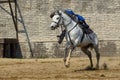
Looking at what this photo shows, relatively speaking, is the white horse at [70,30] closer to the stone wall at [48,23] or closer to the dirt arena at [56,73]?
the dirt arena at [56,73]

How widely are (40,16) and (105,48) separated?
408 cm

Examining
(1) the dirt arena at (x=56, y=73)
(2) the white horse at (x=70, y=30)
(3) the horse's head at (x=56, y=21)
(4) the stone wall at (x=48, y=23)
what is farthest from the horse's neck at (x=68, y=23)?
(4) the stone wall at (x=48, y=23)

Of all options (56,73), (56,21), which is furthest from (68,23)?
(56,73)

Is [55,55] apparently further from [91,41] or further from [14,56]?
[91,41]

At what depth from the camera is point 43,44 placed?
22.6m

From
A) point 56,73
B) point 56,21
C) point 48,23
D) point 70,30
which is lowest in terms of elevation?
point 48,23

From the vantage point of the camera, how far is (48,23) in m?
22.7

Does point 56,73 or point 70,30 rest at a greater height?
point 70,30

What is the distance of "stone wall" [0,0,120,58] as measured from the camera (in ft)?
73.2

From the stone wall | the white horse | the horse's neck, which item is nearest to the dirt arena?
the white horse

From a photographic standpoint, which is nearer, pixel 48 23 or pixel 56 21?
pixel 56 21

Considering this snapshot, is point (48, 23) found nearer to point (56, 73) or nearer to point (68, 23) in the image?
point (68, 23)

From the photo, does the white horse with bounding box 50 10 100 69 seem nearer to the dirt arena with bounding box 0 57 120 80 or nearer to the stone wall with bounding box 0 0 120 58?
the dirt arena with bounding box 0 57 120 80

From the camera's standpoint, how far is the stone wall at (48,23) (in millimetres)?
22297
